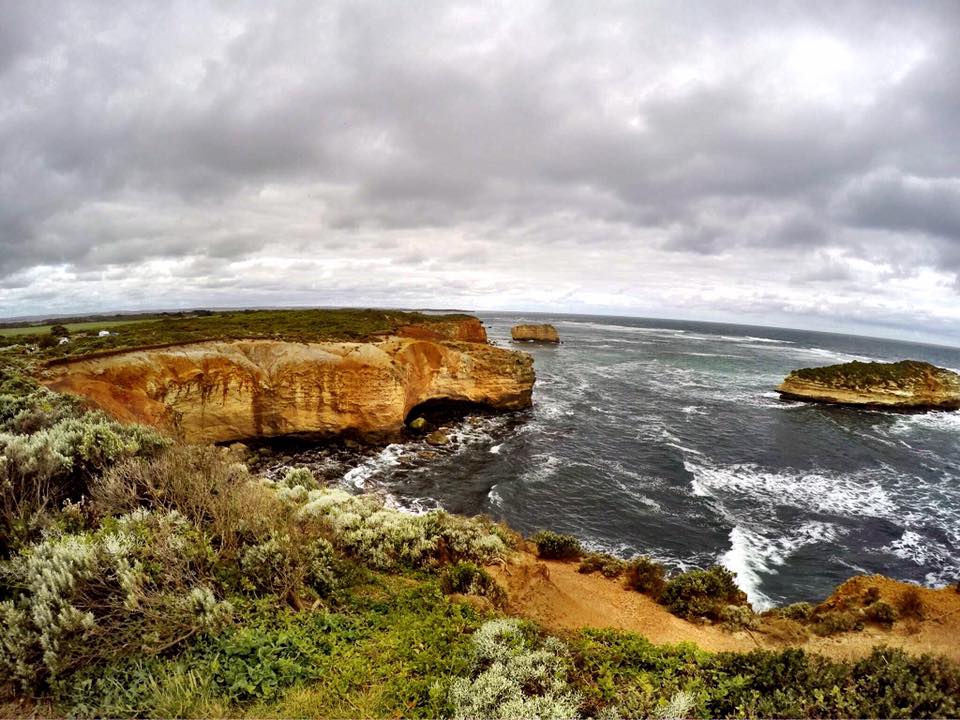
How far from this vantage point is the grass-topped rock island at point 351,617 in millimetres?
4582

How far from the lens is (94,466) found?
7582mm

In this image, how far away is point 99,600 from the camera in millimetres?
5156

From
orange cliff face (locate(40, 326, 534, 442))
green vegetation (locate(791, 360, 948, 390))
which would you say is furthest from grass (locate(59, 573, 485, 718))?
green vegetation (locate(791, 360, 948, 390))

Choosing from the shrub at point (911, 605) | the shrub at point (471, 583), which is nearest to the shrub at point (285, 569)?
the shrub at point (471, 583)

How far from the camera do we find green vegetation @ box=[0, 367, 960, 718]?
452 cm

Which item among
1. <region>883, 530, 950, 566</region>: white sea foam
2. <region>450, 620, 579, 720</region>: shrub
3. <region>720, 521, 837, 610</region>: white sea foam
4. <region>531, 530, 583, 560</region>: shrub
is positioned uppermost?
<region>450, 620, 579, 720</region>: shrub

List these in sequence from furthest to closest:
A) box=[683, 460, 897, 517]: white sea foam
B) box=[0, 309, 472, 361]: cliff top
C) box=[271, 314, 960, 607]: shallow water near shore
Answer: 1. box=[0, 309, 472, 361]: cliff top
2. box=[683, 460, 897, 517]: white sea foam
3. box=[271, 314, 960, 607]: shallow water near shore

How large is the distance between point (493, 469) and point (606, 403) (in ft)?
61.6

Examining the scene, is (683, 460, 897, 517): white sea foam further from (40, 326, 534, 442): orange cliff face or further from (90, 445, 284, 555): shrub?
(90, 445, 284, 555): shrub

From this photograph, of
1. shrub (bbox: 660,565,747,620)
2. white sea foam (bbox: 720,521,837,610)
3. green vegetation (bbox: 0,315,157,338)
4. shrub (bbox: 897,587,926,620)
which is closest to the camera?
shrub (bbox: 897,587,926,620)

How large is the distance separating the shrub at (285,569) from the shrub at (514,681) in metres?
2.72

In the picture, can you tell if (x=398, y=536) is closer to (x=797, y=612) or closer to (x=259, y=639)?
(x=259, y=639)

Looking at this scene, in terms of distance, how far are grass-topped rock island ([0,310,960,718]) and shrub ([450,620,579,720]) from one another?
0.03 metres

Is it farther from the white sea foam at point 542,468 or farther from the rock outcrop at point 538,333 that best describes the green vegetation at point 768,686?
the rock outcrop at point 538,333
